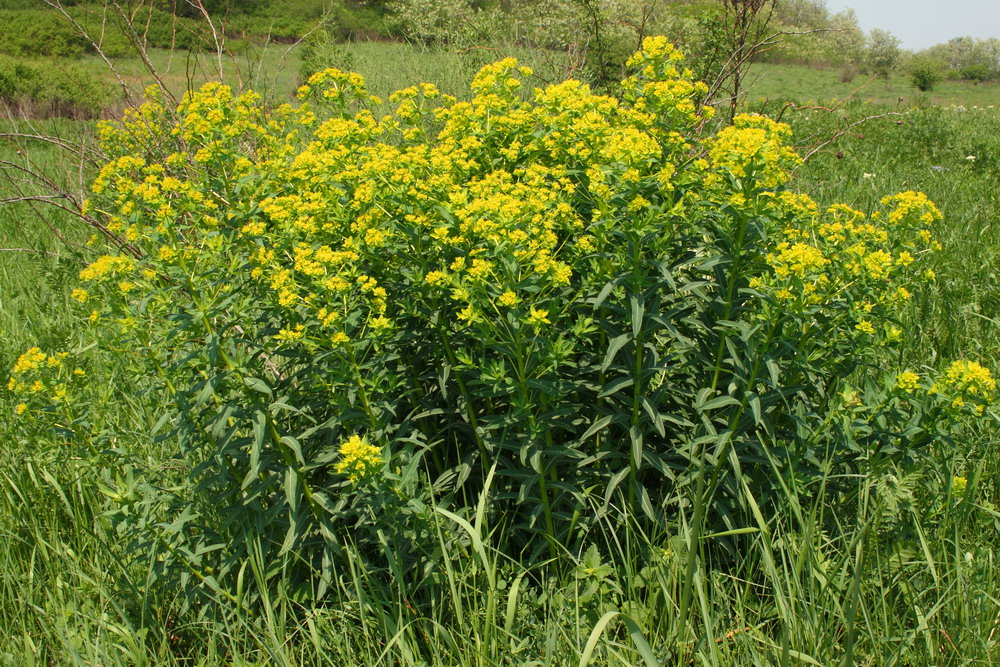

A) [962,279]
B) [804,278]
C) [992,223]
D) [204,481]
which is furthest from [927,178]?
[204,481]

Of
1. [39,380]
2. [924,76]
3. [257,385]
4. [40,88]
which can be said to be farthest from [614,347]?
[924,76]

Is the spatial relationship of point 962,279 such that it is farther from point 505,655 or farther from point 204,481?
point 204,481

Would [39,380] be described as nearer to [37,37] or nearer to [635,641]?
[635,641]

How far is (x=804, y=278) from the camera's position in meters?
2.20

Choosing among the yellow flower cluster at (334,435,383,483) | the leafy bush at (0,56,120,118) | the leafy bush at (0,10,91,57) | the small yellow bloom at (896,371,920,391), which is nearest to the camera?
the yellow flower cluster at (334,435,383,483)

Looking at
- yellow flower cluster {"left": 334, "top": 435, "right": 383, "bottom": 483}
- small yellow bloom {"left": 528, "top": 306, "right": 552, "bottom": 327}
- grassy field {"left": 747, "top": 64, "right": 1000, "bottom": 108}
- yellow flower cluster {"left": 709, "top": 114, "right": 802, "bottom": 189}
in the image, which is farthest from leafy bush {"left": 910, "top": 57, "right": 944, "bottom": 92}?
yellow flower cluster {"left": 334, "top": 435, "right": 383, "bottom": 483}

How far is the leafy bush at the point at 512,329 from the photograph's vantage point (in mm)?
2170

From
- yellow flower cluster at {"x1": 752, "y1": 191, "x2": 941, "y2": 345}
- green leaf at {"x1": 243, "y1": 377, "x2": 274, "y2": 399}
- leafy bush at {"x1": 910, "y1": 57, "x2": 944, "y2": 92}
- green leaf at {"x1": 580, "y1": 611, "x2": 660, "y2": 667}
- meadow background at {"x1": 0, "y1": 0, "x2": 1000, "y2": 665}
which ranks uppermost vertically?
leafy bush at {"x1": 910, "y1": 57, "x2": 944, "y2": 92}

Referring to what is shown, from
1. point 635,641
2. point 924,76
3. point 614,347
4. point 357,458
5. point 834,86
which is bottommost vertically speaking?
point 635,641

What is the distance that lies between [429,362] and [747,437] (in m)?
1.23

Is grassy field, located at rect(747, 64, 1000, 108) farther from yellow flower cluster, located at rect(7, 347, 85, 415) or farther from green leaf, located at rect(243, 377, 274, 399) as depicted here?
yellow flower cluster, located at rect(7, 347, 85, 415)

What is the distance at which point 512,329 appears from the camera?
2189 millimetres

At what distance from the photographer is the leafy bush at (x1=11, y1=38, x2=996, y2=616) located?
85.4 inches

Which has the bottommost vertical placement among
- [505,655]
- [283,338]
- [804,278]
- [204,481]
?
[505,655]
